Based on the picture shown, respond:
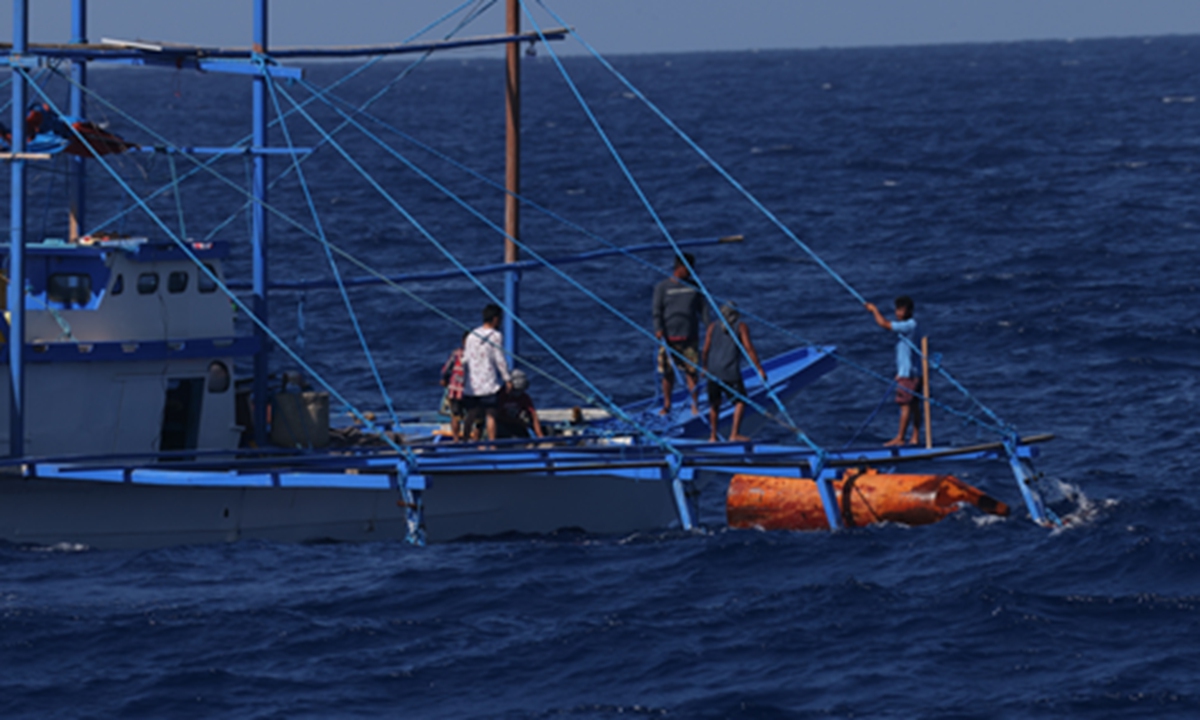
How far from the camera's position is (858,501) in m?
23.1

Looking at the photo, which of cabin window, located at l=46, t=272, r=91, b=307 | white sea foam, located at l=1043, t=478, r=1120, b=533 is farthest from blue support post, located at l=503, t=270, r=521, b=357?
white sea foam, located at l=1043, t=478, r=1120, b=533

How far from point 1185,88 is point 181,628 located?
393 ft

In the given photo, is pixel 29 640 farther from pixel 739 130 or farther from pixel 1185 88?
pixel 1185 88

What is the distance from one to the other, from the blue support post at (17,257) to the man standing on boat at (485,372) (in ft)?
18.2

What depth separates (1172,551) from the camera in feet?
70.4

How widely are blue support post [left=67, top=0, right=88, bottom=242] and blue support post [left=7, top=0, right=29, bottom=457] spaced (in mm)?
1329

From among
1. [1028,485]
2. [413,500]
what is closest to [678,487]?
[413,500]

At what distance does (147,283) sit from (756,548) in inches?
326

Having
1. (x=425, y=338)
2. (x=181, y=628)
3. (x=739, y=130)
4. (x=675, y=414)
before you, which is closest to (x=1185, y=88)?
(x=739, y=130)

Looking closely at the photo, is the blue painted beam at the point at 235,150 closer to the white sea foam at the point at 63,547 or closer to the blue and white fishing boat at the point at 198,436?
the blue and white fishing boat at the point at 198,436

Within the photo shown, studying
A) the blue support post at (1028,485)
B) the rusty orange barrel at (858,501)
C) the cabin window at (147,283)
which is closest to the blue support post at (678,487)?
the rusty orange barrel at (858,501)

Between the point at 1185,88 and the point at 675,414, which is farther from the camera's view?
the point at 1185,88

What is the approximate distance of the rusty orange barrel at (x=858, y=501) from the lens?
2303 cm

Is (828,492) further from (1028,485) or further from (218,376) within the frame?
(218,376)
